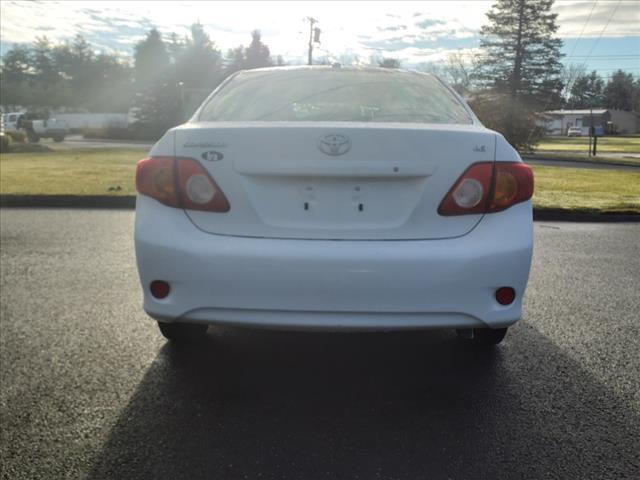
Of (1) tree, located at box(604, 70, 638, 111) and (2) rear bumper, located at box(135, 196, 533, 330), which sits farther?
(1) tree, located at box(604, 70, 638, 111)

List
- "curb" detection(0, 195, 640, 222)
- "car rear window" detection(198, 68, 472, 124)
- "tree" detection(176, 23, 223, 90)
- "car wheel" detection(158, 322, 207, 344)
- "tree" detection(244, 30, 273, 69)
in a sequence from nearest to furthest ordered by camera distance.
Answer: "car rear window" detection(198, 68, 472, 124) < "car wheel" detection(158, 322, 207, 344) < "curb" detection(0, 195, 640, 222) < "tree" detection(176, 23, 223, 90) < "tree" detection(244, 30, 273, 69)

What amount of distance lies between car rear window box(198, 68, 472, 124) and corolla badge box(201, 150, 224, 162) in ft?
1.66

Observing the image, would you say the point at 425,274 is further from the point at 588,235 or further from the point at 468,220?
the point at 588,235

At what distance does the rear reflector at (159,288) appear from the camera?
2615mm

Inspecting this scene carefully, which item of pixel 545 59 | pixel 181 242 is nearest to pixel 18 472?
pixel 181 242

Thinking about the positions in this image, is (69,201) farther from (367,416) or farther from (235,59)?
(235,59)

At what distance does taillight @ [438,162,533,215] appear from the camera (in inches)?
100

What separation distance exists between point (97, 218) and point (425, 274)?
7022 mm

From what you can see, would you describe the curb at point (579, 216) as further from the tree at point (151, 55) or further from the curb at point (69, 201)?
the tree at point (151, 55)

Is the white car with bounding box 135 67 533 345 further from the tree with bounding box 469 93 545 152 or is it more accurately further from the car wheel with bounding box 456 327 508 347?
the tree with bounding box 469 93 545 152

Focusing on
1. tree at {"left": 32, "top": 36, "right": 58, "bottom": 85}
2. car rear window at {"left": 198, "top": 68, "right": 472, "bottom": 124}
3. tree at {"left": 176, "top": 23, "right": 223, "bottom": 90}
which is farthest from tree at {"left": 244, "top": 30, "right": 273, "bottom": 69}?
car rear window at {"left": 198, "top": 68, "right": 472, "bottom": 124}

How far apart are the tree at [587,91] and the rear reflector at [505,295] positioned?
78.2 m

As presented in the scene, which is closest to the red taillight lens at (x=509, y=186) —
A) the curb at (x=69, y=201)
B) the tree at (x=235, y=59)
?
the curb at (x=69, y=201)

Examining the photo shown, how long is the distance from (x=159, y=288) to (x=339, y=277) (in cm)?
81
